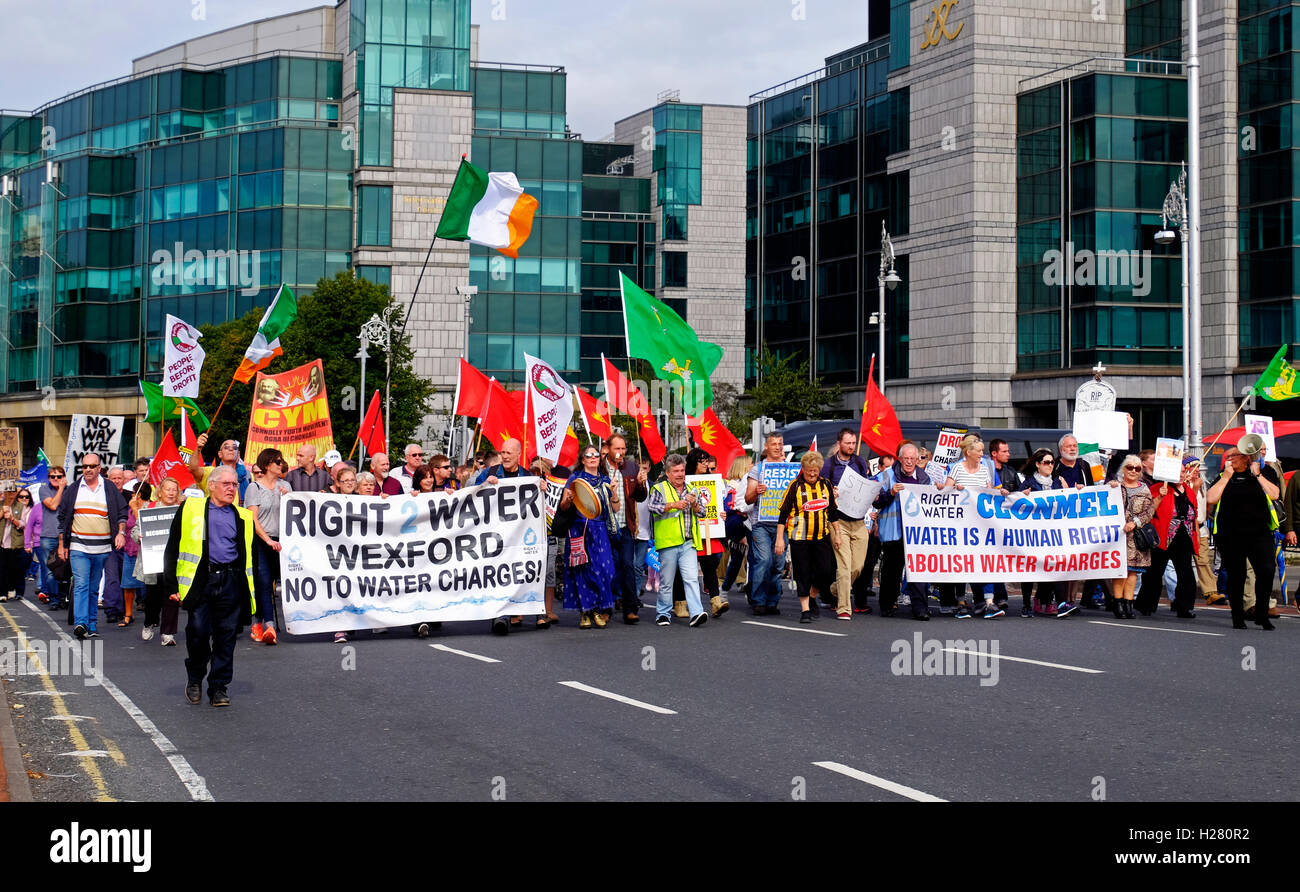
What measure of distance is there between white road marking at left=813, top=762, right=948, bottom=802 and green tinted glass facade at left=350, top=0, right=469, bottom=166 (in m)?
72.0

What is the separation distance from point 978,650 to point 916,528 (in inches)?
164

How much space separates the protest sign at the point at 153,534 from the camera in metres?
14.5

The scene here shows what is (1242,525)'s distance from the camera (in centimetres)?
1605

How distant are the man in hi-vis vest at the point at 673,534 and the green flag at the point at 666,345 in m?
2.42

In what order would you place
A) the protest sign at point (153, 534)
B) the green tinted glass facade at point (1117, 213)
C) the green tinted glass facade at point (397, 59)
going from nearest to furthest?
1. the protest sign at point (153, 534)
2. the green tinted glass facade at point (1117, 213)
3. the green tinted glass facade at point (397, 59)

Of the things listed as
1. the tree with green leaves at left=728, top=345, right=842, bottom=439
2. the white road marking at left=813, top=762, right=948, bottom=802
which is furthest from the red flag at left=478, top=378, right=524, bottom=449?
the tree with green leaves at left=728, top=345, right=842, bottom=439

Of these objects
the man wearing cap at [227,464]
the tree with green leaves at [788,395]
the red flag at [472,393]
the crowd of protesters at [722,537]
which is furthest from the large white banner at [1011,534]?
the tree with green leaves at [788,395]

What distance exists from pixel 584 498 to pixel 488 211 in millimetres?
6958

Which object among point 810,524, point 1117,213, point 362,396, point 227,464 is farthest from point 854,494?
point 1117,213

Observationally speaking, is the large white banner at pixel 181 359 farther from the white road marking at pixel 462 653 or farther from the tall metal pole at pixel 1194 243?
the tall metal pole at pixel 1194 243

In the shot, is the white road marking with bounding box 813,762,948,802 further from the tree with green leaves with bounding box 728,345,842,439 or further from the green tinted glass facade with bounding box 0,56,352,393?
the green tinted glass facade with bounding box 0,56,352,393
